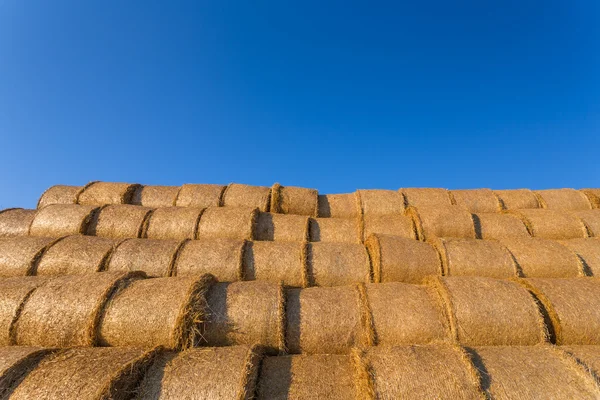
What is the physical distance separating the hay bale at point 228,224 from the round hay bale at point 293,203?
95cm

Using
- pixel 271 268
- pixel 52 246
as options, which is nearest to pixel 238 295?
pixel 271 268

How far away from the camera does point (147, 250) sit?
5.32 m

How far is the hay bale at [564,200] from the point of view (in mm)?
7516

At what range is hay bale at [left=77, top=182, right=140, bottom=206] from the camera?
7379 mm

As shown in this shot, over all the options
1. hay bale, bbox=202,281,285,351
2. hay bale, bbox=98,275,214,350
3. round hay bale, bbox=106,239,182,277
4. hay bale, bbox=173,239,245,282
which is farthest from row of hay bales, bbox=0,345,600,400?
round hay bale, bbox=106,239,182,277

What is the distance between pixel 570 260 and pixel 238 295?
5.36 meters

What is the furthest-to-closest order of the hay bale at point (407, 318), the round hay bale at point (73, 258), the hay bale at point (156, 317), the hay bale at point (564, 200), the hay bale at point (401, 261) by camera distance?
the hay bale at point (564, 200) < the round hay bale at point (73, 258) < the hay bale at point (401, 261) < the hay bale at point (407, 318) < the hay bale at point (156, 317)

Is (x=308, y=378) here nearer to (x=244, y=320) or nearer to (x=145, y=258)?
(x=244, y=320)

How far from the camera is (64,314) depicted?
3.68 meters

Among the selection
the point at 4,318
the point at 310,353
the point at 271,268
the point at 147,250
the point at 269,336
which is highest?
the point at 147,250

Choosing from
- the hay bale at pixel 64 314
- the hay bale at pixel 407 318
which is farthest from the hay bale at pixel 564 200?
the hay bale at pixel 64 314

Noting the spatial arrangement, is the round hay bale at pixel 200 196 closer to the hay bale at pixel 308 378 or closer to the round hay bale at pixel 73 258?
the round hay bale at pixel 73 258

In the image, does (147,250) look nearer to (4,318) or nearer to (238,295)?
(4,318)

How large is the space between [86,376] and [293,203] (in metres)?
4.98
